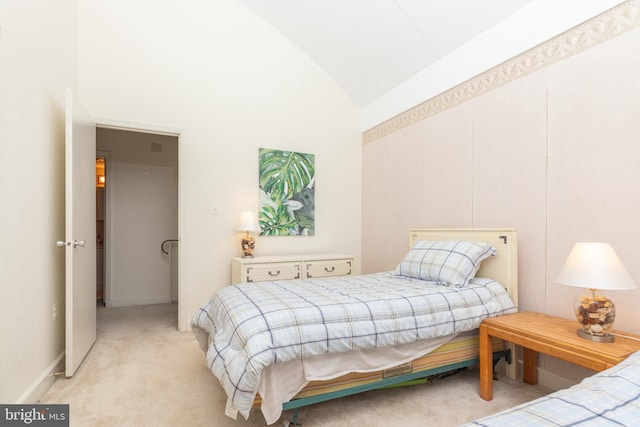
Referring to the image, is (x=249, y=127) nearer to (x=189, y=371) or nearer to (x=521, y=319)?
(x=189, y=371)

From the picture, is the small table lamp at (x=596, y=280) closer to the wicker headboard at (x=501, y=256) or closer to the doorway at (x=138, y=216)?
the wicker headboard at (x=501, y=256)

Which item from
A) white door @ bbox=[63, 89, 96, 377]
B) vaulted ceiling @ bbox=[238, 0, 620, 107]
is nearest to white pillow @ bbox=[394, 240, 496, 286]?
vaulted ceiling @ bbox=[238, 0, 620, 107]

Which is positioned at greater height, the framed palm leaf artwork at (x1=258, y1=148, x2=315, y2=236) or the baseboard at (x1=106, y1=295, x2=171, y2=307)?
the framed palm leaf artwork at (x1=258, y1=148, x2=315, y2=236)

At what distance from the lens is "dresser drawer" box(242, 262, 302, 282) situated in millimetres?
3428

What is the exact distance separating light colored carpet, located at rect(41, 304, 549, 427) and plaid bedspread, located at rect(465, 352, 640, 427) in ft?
3.49

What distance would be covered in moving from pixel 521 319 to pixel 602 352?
572 millimetres

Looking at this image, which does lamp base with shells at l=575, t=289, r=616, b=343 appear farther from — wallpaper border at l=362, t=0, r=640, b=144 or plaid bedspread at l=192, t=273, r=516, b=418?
wallpaper border at l=362, t=0, r=640, b=144

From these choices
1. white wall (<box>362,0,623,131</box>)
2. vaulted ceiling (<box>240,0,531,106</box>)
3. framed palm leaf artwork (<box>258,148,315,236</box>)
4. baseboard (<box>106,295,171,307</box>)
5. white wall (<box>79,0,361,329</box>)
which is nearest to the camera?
white wall (<box>362,0,623,131</box>)

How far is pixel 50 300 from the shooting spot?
7.88 feet

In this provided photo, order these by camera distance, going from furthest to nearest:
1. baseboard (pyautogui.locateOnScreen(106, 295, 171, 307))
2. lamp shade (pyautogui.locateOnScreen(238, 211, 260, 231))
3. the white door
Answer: baseboard (pyautogui.locateOnScreen(106, 295, 171, 307)) < lamp shade (pyautogui.locateOnScreen(238, 211, 260, 231)) < the white door

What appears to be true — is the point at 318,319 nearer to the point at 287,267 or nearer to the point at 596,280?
the point at 596,280

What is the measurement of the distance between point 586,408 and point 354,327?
1.08 metres

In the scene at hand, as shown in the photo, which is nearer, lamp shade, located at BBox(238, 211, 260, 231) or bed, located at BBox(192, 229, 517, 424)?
bed, located at BBox(192, 229, 517, 424)

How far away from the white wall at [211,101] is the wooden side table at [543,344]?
2.43 m
